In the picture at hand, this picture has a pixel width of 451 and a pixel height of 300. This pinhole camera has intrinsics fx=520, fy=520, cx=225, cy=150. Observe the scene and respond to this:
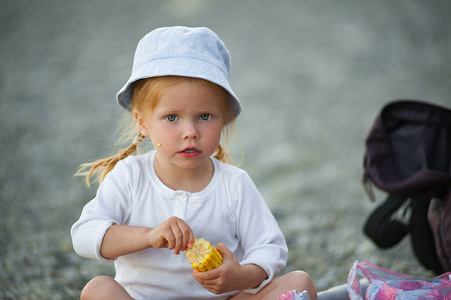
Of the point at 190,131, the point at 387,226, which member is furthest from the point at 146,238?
the point at 387,226

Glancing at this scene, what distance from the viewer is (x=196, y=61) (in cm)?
151

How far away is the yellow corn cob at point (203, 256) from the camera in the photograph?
4.63 feet

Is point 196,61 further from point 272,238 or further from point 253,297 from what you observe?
point 253,297

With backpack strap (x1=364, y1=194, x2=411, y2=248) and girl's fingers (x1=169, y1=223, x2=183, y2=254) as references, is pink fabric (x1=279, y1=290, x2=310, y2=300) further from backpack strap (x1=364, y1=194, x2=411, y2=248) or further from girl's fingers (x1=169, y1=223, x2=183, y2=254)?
backpack strap (x1=364, y1=194, x2=411, y2=248)

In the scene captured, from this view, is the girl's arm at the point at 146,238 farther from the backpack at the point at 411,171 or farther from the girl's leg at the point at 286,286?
the backpack at the point at 411,171

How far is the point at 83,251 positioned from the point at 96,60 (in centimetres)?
550

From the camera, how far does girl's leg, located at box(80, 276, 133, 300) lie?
152cm

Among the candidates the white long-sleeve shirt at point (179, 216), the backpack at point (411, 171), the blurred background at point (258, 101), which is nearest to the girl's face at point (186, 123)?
the white long-sleeve shirt at point (179, 216)

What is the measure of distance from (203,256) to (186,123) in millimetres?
378

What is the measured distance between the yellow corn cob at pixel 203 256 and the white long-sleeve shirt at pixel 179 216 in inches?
6.8

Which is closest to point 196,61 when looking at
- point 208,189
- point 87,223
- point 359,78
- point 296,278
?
point 208,189

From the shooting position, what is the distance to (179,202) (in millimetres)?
1617

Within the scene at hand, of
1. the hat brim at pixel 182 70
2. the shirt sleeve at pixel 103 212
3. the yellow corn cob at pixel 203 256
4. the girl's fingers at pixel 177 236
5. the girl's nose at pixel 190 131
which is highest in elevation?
the hat brim at pixel 182 70

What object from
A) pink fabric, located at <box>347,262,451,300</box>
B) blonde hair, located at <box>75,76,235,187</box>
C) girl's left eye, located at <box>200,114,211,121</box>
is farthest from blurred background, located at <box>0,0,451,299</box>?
pink fabric, located at <box>347,262,451,300</box>
